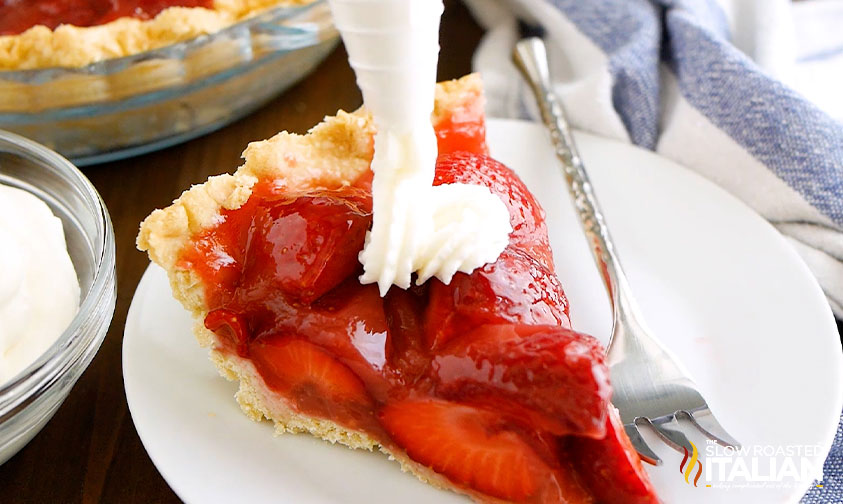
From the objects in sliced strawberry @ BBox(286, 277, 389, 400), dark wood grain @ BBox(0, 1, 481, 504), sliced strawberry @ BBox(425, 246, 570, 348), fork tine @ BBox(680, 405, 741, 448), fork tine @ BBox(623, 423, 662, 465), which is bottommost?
dark wood grain @ BBox(0, 1, 481, 504)

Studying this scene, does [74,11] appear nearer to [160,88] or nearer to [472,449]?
[160,88]

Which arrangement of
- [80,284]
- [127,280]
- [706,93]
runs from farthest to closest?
[706,93], [127,280], [80,284]

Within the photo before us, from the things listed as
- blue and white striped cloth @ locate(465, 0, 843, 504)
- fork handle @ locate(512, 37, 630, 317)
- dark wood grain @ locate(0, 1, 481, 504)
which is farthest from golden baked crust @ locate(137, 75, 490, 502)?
blue and white striped cloth @ locate(465, 0, 843, 504)

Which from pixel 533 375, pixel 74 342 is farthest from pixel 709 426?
pixel 74 342

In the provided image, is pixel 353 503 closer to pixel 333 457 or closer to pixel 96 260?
pixel 333 457

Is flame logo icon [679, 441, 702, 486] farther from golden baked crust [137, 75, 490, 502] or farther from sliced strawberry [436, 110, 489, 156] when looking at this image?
sliced strawberry [436, 110, 489, 156]

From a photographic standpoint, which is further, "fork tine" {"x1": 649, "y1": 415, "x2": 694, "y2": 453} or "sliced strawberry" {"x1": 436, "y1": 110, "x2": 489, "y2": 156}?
"sliced strawberry" {"x1": 436, "y1": 110, "x2": 489, "y2": 156}

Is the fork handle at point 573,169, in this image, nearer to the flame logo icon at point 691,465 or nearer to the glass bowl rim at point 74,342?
the flame logo icon at point 691,465
